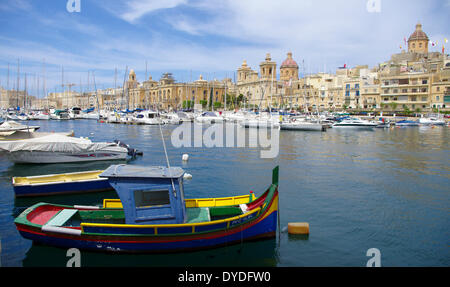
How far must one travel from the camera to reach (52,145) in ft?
67.8

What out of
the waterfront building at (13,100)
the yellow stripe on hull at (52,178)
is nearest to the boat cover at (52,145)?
the yellow stripe on hull at (52,178)

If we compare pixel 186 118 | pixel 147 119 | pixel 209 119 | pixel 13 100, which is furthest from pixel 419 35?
pixel 13 100

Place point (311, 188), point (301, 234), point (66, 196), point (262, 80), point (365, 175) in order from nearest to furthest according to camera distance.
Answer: point (301, 234), point (66, 196), point (311, 188), point (365, 175), point (262, 80)

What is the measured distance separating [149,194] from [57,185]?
7.11 metres

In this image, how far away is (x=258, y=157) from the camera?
26156 millimetres

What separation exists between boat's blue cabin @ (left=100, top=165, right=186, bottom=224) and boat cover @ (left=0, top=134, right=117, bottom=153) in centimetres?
1321

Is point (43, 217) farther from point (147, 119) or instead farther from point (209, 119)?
point (209, 119)

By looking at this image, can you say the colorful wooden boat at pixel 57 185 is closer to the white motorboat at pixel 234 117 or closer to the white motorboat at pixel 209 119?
the white motorboat at pixel 234 117

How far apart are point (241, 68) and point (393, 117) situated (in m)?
78.1

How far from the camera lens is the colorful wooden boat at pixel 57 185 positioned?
46.4 feet

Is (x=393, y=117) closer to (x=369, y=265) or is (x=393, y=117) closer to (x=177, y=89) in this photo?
(x=369, y=265)

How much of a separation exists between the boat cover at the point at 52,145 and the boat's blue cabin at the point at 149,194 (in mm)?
13208
